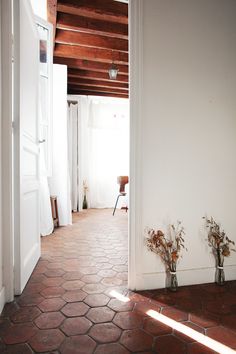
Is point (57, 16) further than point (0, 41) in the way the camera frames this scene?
Yes

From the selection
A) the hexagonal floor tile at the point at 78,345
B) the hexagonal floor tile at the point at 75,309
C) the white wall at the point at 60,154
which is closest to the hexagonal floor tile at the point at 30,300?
the hexagonal floor tile at the point at 75,309

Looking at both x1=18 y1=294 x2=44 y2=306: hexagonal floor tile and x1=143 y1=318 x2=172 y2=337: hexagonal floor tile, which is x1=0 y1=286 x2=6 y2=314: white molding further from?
x1=143 y1=318 x2=172 y2=337: hexagonal floor tile

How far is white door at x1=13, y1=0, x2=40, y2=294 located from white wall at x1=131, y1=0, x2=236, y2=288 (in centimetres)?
79

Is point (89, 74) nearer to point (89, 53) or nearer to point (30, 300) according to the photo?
point (89, 53)

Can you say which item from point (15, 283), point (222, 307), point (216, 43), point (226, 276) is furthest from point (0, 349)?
point (216, 43)

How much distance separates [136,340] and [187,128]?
1.40 meters

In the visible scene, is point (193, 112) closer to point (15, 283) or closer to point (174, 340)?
point (174, 340)

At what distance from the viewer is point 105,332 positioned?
48.7 inches

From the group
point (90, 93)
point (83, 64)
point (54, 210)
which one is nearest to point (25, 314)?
point (54, 210)

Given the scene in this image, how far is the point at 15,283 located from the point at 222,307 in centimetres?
135

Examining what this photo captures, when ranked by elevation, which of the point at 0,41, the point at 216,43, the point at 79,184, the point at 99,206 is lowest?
the point at 99,206

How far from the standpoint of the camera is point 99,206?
602 centimetres

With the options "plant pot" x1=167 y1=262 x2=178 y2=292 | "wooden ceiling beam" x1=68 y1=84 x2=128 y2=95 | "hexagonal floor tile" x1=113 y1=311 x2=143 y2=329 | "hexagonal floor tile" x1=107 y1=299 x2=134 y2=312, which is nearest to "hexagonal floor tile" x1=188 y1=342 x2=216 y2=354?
"hexagonal floor tile" x1=113 y1=311 x2=143 y2=329

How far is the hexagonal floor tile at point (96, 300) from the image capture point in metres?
1.52
